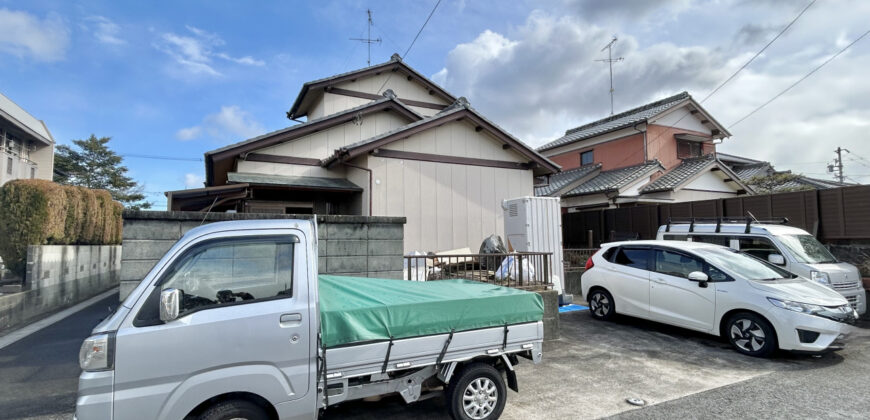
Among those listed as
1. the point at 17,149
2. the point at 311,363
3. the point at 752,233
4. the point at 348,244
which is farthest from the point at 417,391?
the point at 17,149

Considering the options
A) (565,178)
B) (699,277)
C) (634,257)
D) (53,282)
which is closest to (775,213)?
(634,257)

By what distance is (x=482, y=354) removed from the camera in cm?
345

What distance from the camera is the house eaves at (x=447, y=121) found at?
8.90 m

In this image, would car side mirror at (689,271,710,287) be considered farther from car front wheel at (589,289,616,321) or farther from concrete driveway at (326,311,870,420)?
car front wheel at (589,289,616,321)

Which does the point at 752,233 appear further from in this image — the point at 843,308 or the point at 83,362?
the point at 83,362

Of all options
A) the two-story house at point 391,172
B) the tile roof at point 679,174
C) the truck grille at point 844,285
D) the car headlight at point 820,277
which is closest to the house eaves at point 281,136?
the two-story house at point 391,172

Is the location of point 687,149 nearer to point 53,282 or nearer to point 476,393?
point 476,393

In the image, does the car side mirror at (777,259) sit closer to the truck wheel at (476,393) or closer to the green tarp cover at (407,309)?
the green tarp cover at (407,309)

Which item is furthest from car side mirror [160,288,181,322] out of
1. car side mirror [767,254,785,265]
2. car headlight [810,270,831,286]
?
car headlight [810,270,831,286]

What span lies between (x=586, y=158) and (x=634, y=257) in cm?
1419

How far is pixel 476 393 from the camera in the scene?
347 centimetres

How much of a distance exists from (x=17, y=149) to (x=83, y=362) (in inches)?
961

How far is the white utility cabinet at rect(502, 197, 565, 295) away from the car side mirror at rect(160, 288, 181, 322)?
6.69 metres

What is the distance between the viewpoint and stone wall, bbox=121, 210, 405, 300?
4.66m
